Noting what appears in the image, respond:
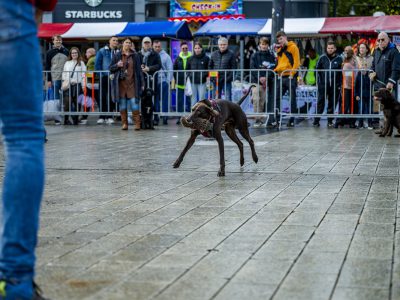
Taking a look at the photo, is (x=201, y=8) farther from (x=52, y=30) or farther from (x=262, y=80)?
(x=262, y=80)

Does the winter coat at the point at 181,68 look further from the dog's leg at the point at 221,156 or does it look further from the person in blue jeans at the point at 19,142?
the person in blue jeans at the point at 19,142

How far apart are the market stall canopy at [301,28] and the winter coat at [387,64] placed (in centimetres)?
707

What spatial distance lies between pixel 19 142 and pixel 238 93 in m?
15.8

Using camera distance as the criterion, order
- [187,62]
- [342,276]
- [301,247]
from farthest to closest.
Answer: [187,62] → [301,247] → [342,276]

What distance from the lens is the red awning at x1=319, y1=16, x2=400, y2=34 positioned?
2322 cm

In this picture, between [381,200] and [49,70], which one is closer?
[381,200]

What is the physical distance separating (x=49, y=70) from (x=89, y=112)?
1.64 m

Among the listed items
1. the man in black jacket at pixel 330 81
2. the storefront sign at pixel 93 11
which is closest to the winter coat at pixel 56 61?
the man in black jacket at pixel 330 81

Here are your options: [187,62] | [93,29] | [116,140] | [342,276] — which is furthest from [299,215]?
[93,29]

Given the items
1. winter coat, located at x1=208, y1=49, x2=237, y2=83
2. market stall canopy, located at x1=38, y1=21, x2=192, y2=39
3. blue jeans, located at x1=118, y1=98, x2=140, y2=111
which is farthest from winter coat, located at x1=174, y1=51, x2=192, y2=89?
market stall canopy, located at x1=38, y1=21, x2=192, y2=39

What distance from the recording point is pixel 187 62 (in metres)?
20.0

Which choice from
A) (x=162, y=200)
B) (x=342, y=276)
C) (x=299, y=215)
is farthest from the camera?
(x=162, y=200)

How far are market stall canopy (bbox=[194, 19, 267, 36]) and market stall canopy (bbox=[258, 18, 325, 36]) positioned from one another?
0.22 m

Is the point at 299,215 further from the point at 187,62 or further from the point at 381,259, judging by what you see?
the point at 187,62
